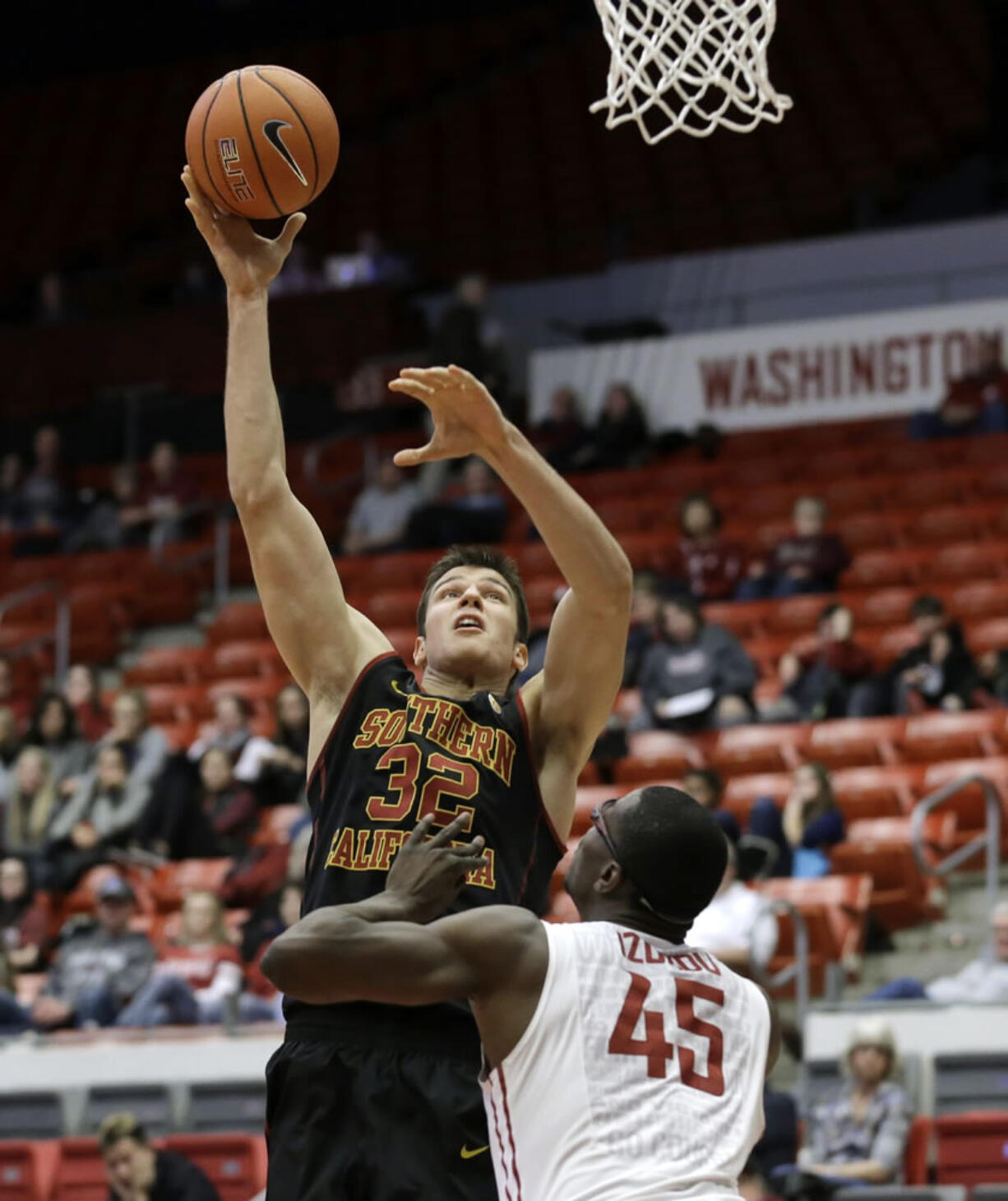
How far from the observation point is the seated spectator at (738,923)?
8672mm

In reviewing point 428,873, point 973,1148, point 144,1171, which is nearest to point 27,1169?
point 144,1171

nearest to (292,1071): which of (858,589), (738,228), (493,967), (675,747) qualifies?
(493,967)

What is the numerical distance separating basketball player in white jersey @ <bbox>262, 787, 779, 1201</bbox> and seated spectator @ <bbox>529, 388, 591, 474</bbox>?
12080 mm

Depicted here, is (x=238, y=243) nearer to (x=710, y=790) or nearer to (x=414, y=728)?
(x=414, y=728)

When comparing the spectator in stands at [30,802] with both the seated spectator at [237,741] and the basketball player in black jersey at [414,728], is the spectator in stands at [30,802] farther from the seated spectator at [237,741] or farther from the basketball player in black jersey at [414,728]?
the basketball player in black jersey at [414,728]

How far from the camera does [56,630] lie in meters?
15.4

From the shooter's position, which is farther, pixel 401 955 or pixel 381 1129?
pixel 381 1129

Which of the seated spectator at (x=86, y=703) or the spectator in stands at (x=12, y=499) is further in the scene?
the spectator in stands at (x=12, y=499)

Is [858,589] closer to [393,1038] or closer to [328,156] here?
[328,156]

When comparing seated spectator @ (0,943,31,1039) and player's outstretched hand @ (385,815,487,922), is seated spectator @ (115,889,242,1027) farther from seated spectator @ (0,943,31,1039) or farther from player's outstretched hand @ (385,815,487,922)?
player's outstretched hand @ (385,815,487,922)

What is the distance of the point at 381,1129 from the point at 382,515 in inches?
458

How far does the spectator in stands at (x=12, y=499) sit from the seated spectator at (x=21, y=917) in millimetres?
6287

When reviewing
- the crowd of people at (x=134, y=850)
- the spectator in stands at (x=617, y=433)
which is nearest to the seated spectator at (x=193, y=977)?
the crowd of people at (x=134, y=850)

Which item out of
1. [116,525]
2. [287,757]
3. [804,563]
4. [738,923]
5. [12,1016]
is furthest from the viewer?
[116,525]
